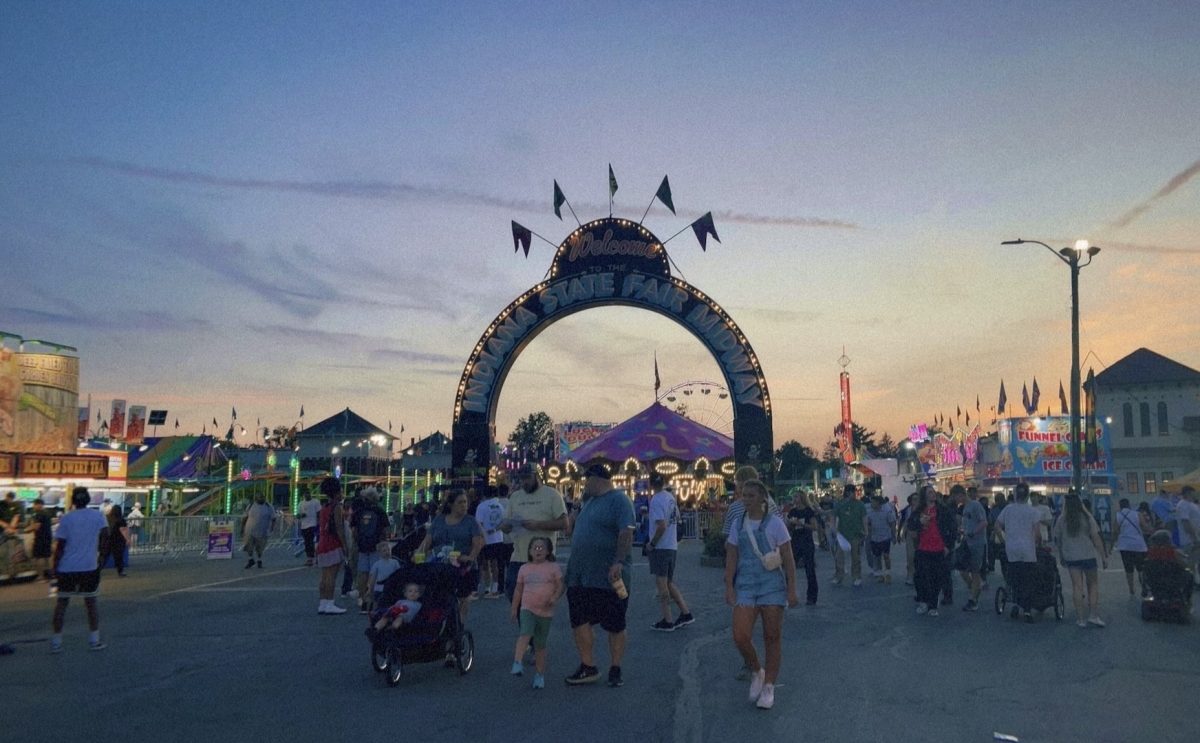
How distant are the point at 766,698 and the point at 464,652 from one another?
2.90 meters

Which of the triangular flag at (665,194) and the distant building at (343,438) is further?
the distant building at (343,438)

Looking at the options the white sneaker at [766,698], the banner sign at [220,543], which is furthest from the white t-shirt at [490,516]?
the banner sign at [220,543]

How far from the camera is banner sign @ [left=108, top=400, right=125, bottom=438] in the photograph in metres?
40.4

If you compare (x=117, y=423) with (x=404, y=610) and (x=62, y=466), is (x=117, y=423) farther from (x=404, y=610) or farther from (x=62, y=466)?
(x=404, y=610)

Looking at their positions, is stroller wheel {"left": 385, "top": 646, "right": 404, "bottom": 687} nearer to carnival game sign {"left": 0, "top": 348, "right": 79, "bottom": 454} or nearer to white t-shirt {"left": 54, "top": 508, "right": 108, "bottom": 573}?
white t-shirt {"left": 54, "top": 508, "right": 108, "bottom": 573}

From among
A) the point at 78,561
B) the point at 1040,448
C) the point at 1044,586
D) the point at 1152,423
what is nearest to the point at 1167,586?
the point at 1044,586

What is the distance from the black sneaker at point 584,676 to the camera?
7.71 m

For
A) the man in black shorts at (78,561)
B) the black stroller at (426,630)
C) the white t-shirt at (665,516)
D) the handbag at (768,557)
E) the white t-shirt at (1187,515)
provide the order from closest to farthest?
1. the handbag at (768,557)
2. the black stroller at (426,630)
3. the man in black shorts at (78,561)
4. the white t-shirt at (665,516)
5. the white t-shirt at (1187,515)

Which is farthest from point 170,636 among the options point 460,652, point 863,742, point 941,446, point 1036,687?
point 941,446

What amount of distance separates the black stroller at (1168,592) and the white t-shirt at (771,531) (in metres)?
7.31

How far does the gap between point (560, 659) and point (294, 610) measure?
599 centimetres

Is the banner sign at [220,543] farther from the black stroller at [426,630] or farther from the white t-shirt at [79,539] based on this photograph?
the black stroller at [426,630]

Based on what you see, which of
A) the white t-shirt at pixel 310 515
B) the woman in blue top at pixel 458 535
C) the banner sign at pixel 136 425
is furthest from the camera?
the banner sign at pixel 136 425

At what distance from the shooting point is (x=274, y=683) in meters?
8.02
